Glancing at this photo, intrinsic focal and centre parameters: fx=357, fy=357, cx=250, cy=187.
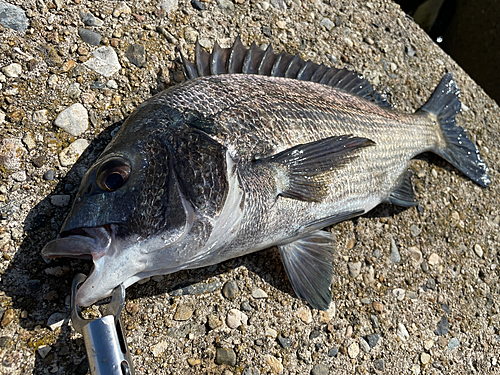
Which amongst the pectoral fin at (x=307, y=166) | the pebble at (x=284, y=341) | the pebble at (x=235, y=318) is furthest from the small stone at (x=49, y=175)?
the pebble at (x=284, y=341)

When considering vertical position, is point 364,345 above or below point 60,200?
below

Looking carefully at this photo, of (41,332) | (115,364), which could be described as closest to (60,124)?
(41,332)

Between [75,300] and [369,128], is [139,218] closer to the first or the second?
[75,300]

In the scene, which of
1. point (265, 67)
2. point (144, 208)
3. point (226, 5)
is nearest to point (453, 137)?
point (265, 67)

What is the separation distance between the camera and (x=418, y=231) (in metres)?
2.47

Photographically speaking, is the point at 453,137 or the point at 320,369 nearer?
the point at 320,369

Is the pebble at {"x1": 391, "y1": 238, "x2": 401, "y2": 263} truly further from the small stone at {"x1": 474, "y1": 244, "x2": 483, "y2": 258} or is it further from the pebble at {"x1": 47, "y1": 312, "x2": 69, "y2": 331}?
the pebble at {"x1": 47, "y1": 312, "x2": 69, "y2": 331}

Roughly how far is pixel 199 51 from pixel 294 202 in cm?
95

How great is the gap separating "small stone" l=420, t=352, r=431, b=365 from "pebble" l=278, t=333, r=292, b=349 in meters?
0.89

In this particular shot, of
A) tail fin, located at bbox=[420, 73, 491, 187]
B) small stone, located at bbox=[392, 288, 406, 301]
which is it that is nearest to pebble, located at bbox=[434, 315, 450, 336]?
small stone, located at bbox=[392, 288, 406, 301]

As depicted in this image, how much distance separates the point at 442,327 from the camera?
7.39 feet

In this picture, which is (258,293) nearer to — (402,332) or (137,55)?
(402,332)

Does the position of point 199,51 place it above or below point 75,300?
above

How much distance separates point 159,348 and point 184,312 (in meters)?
0.18
